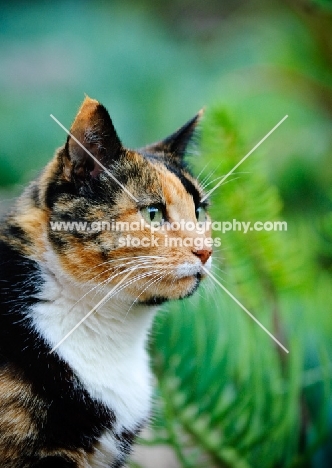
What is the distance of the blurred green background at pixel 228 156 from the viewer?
870 millimetres

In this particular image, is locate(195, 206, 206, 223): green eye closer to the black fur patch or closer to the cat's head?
the cat's head

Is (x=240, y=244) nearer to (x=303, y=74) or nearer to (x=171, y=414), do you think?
(x=171, y=414)

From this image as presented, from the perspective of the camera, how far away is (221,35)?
211 cm

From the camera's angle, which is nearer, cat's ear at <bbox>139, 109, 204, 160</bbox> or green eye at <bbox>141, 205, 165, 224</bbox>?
green eye at <bbox>141, 205, 165, 224</bbox>

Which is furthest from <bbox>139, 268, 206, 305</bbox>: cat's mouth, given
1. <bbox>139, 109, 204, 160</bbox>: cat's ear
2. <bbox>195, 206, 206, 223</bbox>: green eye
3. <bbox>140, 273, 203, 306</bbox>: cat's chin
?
<bbox>139, 109, 204, 160</bbox>: cat's ear

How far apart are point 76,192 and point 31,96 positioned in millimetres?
1346

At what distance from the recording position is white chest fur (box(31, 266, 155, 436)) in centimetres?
68

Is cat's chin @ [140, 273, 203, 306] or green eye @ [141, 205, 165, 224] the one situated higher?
green eye @ [141, 205, 165, 224]

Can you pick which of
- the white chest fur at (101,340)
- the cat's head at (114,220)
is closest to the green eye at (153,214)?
the cat's head at (114,220)

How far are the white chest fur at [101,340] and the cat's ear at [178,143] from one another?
24cm

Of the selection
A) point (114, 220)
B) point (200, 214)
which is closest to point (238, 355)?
point (200, 214)

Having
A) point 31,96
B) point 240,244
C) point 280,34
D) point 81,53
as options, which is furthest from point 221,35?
point 240,244

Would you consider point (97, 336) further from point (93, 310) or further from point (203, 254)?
point (203, 254)

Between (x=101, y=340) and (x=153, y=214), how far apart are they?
166mm
